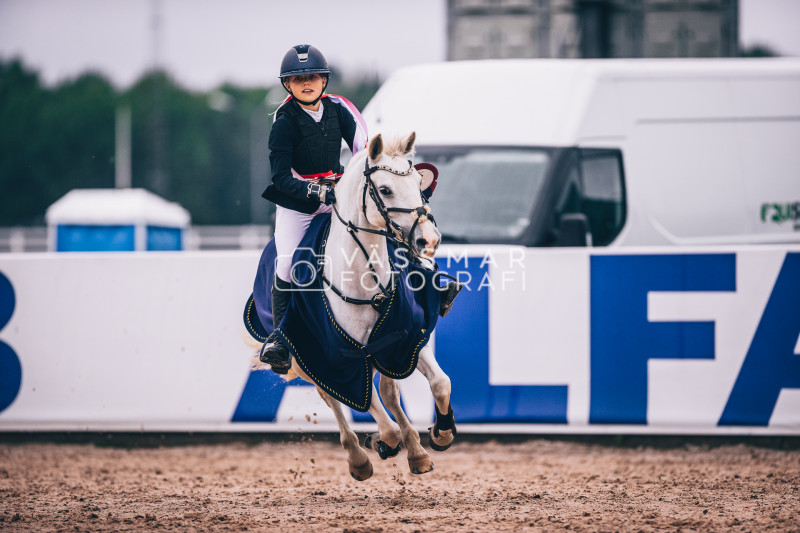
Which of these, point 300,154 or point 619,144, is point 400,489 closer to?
point 300,154

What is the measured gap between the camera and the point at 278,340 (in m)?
6.47

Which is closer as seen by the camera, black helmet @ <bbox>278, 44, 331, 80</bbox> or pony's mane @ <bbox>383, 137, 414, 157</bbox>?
pony's mane @ <bbox>383, 137, 414, 157</bbox>

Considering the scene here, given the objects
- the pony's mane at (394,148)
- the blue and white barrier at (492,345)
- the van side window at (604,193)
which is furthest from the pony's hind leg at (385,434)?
the van side window at (604,193)

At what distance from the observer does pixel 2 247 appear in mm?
30047

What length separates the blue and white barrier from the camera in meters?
8.81

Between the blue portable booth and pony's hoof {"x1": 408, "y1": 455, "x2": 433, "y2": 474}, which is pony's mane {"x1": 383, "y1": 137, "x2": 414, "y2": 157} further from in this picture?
the blue portable booth

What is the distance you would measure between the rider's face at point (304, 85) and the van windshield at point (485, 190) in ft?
12.3

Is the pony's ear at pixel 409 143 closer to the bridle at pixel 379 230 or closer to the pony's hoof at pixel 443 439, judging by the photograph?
the bridle at pixel 379 230

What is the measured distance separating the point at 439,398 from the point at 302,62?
92.1 inches

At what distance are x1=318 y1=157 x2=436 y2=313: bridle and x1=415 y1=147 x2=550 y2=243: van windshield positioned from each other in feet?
12.4

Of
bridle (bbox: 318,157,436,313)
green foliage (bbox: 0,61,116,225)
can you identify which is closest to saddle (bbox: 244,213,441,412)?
bridle (bbox: 318,157,436,313)

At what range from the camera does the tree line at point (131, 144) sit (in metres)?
55.6

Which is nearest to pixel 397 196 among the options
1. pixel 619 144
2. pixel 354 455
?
pixel 354 455

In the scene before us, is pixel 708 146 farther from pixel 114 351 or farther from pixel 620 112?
pixel 114 351
